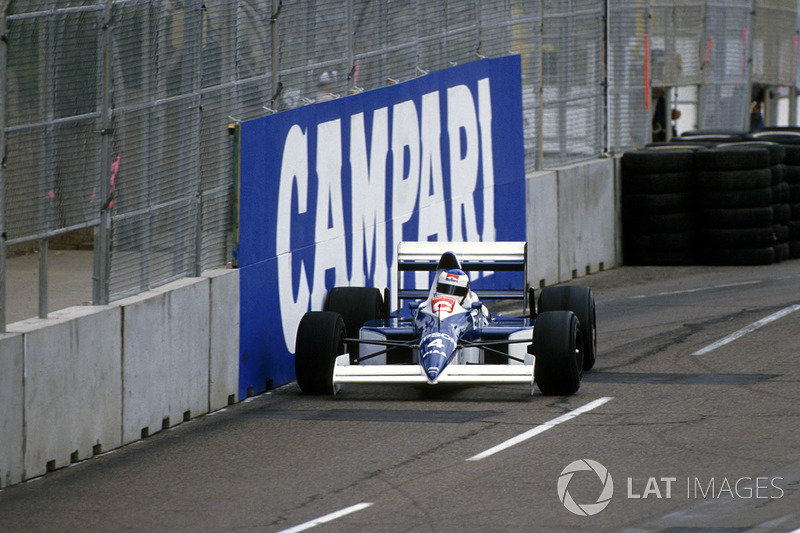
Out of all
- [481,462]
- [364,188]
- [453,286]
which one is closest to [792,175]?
[364,188]

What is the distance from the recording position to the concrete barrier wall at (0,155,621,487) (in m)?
10.4

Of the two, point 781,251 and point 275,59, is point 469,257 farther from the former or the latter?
point 781,251

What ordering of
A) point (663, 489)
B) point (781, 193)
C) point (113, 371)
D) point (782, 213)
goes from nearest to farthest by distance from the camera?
point (663, 489), point (113, 371), point (781, 193), point (782, 213)

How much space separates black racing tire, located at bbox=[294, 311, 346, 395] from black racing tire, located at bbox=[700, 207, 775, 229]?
36.0 feet

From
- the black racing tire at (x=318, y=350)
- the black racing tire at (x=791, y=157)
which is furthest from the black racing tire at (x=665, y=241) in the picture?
the black racing tire at (x=318, y=350)

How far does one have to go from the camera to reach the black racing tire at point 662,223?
76.3 ft

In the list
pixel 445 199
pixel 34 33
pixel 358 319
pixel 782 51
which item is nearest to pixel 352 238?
pixel 358 319

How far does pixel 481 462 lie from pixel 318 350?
302 cm

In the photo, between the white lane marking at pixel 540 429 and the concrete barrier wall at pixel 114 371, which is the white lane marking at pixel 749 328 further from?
the concrete barrier wall at pixel 114 371

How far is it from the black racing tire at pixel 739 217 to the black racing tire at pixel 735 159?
2.15 ft

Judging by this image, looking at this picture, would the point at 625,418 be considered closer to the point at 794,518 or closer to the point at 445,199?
the point at 794,518

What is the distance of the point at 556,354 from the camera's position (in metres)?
13.0

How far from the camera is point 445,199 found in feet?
62.7

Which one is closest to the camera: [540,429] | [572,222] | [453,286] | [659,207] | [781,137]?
[540,429]
